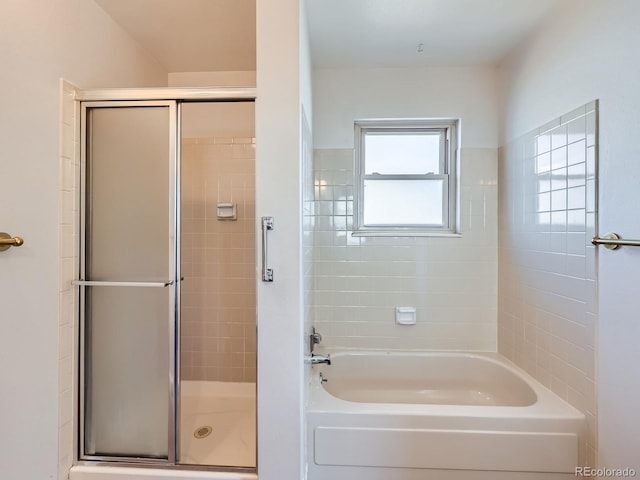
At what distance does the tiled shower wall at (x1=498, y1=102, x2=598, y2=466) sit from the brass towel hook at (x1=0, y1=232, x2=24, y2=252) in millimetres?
2316

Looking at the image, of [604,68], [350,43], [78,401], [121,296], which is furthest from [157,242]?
[604,68]

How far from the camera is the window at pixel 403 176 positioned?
7.45ft

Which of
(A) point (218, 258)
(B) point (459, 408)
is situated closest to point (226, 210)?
(A) point (218, 258)

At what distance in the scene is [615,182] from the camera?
125 centimetres

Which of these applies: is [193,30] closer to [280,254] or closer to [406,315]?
[280,254]

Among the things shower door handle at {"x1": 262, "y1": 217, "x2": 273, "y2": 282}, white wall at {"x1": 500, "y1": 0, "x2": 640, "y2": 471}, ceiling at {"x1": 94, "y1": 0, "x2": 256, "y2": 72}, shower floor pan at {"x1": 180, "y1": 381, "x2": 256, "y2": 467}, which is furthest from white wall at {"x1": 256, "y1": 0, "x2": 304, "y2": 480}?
white wall at {"x1": 500, "y1": 0, "x2": 640, "y2": 471}

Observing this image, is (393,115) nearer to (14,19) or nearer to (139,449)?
(14,19)

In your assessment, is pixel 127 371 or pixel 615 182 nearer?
pixel 615 182

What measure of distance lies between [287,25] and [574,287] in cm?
176

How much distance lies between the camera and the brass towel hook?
3.48ft

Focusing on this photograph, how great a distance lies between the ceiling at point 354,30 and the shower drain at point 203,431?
2370 millimetres

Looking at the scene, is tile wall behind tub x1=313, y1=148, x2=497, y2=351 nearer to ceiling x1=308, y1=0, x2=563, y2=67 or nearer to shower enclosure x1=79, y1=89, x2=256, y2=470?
ceiling x1=308, y1=0, x2=563, y2=67

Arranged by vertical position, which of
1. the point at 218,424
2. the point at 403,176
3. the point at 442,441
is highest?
the point at 403,176

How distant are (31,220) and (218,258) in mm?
1114
